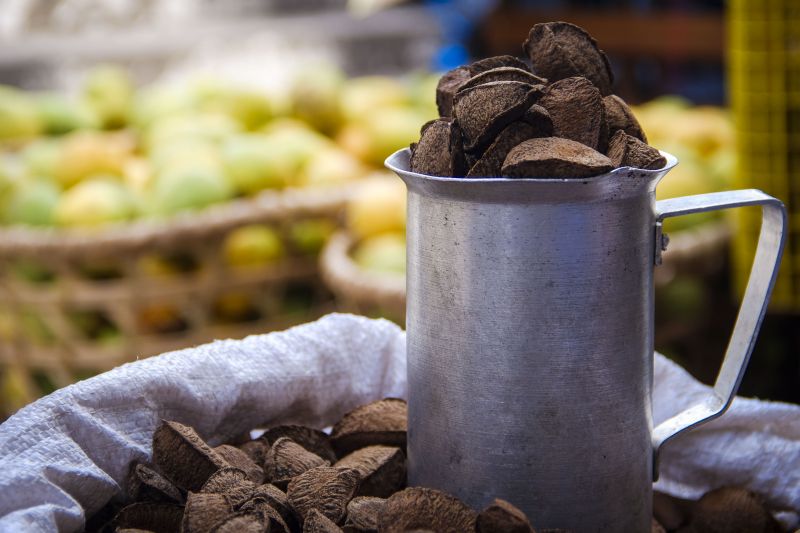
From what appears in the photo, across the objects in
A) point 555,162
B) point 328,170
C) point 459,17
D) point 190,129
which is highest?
point 459,17

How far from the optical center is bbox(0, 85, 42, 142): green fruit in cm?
285

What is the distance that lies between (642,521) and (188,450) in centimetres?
47

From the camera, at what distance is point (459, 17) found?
5258 millimetres

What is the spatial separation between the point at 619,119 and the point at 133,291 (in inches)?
55.9

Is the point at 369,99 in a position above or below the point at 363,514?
above

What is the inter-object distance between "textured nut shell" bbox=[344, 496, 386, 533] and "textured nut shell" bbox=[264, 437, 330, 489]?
3.5 inches

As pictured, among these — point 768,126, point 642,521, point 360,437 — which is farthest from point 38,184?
point 642,521

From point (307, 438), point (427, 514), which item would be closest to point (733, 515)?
point (427, 514)

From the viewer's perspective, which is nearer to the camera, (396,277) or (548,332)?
(548,332)

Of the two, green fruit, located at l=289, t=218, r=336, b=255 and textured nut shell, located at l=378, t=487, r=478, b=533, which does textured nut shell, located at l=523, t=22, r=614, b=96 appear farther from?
green fruit, located at l=289, t=218, r=336, b=255

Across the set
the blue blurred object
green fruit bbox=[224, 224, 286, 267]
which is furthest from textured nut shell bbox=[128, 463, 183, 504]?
the blue blurred object

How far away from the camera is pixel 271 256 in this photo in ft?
7.48

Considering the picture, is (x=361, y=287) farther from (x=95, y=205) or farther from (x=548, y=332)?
(x=548, y=332)

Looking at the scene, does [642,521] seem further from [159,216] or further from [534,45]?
[159,216]
